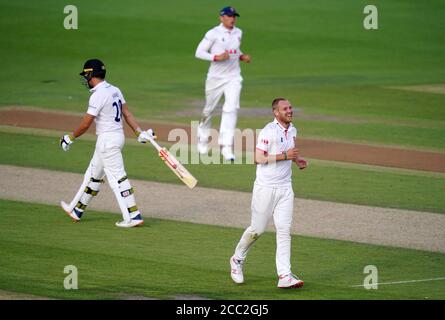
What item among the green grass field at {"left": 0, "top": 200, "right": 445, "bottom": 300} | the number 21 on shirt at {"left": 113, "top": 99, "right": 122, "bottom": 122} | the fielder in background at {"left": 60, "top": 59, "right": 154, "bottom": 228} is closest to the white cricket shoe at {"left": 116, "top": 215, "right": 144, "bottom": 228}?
the fielder in background at {"left": 60, "top": 59, "right": 154, "bottom": 228}

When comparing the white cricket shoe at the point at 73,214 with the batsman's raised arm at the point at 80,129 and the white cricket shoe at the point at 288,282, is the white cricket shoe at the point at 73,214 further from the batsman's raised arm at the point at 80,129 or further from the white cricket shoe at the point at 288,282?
the white cricket shoe at the point at 288,282

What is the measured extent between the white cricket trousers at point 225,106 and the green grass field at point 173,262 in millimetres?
4886

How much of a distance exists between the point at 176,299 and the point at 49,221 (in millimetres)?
4400

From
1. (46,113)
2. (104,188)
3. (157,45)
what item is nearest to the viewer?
(104,188)

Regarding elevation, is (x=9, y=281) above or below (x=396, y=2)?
below

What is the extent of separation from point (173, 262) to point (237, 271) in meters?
1.24

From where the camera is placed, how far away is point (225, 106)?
840 inches

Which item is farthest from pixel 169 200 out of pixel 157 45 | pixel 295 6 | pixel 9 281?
pixel 295 6

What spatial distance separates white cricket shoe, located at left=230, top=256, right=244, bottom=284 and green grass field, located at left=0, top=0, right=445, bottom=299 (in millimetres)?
126

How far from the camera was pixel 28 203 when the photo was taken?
57.5ft

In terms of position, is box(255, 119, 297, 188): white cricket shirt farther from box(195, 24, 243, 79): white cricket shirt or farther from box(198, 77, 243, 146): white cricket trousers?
box(195, 24, 243, 79): white cricket shirt

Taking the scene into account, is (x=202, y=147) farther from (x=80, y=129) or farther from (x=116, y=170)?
(x=80, y=129)

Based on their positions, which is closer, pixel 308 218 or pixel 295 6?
pixel 308 218

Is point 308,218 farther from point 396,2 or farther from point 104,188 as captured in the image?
point 396,2
